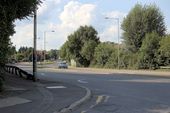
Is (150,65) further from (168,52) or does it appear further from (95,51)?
(95,51)

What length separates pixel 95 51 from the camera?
278 ft

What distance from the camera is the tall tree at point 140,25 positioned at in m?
74.4

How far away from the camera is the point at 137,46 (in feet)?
245

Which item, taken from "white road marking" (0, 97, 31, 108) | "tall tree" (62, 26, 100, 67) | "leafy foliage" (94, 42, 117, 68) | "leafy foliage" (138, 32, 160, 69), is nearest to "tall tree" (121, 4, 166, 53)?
"leafy foliage" (94, 42, 117, 68)

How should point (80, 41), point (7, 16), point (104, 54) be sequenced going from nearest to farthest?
point (7, 16), point (104, 54), point (80, 41)

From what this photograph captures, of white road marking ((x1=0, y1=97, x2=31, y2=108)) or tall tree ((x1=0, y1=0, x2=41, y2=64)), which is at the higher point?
tall tree ((x1=0, y1=0, x2=41, y2=64))

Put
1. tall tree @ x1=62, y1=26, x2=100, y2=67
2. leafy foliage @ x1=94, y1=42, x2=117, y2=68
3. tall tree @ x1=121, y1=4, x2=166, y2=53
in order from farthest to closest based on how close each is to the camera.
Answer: tall tree @ x1=62, y1=26, x2=100, y2=67, leafy foliage @ x1=94, y1=42, x2=117, y2=68, tall tree @ x1=121, y1=4, x2=166, y2=53

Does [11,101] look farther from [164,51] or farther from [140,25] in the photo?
[140,25]

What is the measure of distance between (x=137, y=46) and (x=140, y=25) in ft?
12.5

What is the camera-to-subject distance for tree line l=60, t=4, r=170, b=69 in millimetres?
65500

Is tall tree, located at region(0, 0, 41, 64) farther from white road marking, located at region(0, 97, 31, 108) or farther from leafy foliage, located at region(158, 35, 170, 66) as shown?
leafy foliage, located at region(158, 35, 170, 66)

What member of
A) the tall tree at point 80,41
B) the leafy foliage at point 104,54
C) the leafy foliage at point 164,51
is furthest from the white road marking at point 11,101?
the tall tree at point 80,41

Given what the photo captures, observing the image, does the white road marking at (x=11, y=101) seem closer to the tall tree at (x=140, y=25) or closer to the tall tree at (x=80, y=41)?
the tall tree at (x=140, y=25)

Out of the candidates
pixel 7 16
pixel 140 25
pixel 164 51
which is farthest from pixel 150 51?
pixel 7 16
